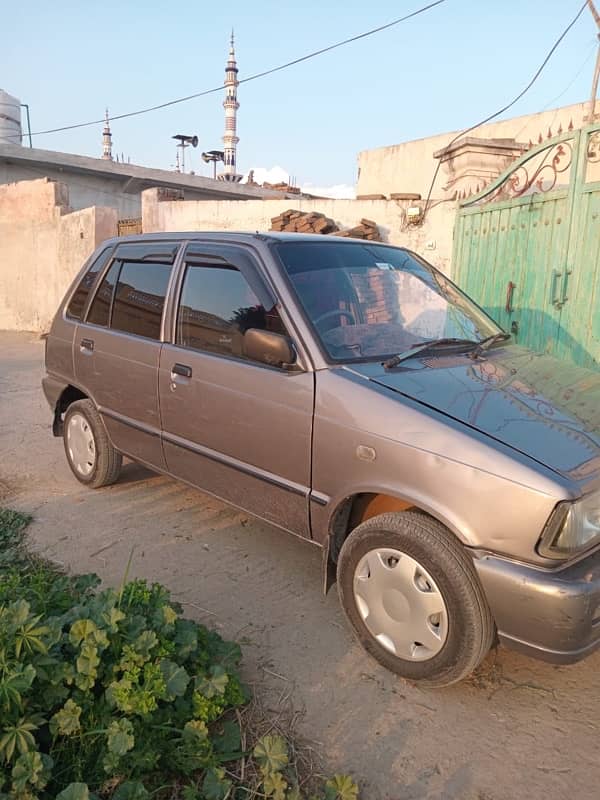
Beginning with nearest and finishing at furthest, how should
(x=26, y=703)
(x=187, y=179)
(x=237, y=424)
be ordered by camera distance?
(x=26, y=703)
(x=237, y=424)
(x=187, y=179)

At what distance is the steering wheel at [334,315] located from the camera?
9.71ft

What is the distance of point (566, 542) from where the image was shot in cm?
210

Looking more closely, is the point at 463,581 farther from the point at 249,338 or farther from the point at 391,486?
the point at 249,338

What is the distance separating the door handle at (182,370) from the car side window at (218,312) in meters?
0.13

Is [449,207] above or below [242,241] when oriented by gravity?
above

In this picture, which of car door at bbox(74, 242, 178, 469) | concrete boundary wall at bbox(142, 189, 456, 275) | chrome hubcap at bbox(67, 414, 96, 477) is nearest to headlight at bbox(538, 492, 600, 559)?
car door at bbox(74, 242, 178, 469)

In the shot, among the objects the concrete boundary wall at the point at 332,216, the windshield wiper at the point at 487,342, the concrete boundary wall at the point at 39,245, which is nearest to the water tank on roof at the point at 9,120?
the concrete boundary wall at the point at 39,245

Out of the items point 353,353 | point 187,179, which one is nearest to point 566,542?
point 353,353

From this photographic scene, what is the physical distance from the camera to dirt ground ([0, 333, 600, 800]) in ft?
6.98

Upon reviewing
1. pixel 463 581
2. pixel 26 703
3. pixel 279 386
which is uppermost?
pixel 279 386

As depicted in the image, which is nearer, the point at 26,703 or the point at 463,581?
the point at 26,703

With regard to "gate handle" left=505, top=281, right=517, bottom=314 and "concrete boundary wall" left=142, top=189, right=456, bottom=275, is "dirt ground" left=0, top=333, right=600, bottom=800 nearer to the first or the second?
"gate handle" left=505, top=281, right=517, bottom=314

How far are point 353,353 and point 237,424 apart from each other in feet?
2.32

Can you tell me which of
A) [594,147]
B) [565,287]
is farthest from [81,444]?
[594,147]
